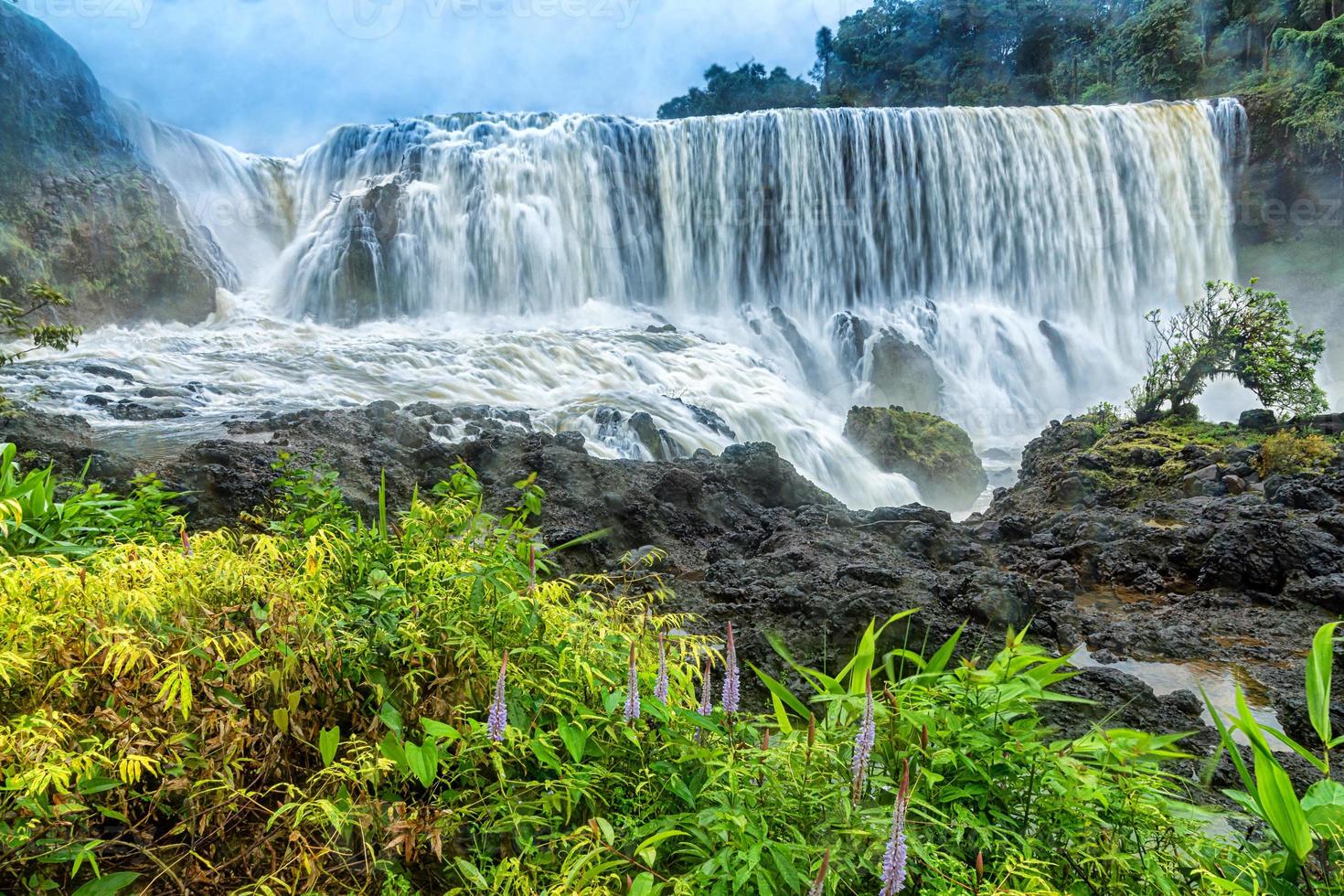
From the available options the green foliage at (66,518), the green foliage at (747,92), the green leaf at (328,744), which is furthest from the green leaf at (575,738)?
the green foliage at (747,92)

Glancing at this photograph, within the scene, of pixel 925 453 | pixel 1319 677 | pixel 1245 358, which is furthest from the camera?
pixel 925 453

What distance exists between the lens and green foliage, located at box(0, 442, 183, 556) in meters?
2.81

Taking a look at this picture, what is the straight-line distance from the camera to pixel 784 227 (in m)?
21.8

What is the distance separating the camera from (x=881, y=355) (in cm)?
1742

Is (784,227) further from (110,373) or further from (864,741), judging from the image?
(864,741)

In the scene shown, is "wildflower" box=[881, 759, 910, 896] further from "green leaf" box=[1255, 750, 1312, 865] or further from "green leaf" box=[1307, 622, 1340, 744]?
"green leaf" box=[1307, 622, 1340, 744]

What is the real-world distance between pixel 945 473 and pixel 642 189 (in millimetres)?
13516

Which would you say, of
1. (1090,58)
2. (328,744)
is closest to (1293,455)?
(328,744)

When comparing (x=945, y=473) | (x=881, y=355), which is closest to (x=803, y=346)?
(x=881, y=355)

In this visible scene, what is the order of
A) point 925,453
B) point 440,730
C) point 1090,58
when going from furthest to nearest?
point 1090,58
point 925,453
point 440,730

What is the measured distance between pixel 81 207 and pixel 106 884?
68.7 feet

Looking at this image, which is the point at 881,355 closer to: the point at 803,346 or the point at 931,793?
the point at 803,346

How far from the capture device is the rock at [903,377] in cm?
1695

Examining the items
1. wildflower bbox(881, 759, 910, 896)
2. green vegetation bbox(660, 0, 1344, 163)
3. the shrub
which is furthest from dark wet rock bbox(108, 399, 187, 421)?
green vegetation bbox(660, 0, 1344, 163)
